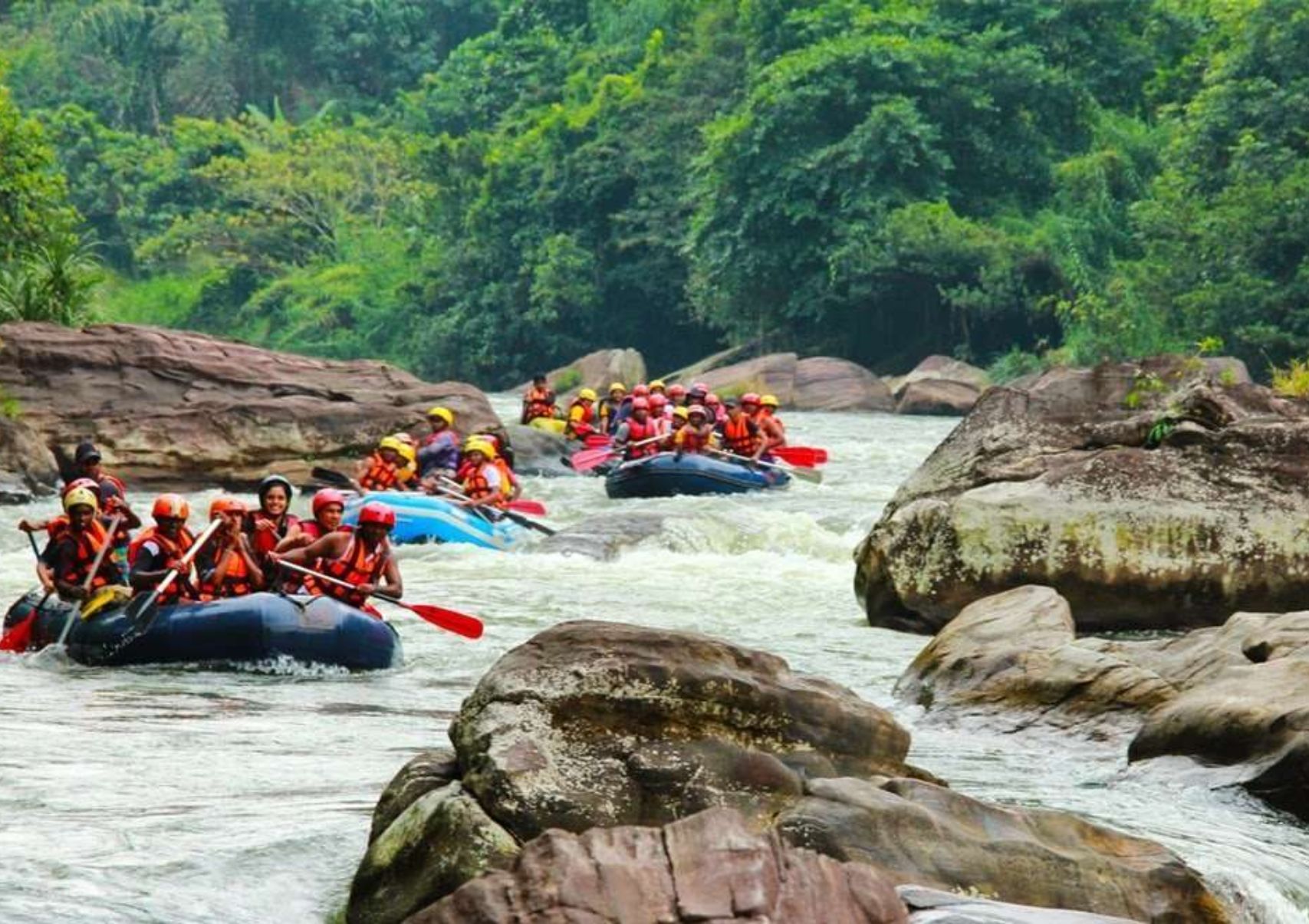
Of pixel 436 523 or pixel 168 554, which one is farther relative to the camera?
pixel 436 523

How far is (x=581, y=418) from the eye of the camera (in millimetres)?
27781

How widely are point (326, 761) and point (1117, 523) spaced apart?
5094 millimetres

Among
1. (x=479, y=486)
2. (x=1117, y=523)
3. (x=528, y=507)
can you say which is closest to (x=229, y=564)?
(x=1117, y=523)

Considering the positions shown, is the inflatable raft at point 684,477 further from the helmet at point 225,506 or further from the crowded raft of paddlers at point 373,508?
the helmet at point 225,506

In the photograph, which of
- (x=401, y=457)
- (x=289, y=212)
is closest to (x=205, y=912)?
(x=401, y=457)

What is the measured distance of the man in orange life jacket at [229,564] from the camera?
458 inches

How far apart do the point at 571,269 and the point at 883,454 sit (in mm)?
21459

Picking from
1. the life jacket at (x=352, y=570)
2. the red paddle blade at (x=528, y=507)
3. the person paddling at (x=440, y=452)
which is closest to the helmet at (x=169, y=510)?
the life jacket at (x=352, y=570)

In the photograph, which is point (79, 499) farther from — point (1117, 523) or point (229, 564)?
point (1117, 523)

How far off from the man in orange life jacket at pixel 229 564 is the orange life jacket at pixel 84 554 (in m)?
0.48

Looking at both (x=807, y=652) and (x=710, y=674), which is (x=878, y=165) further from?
(x=710, y=674)

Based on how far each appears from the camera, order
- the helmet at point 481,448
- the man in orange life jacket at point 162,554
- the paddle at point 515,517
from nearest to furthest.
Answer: the man in orange life jacket at point 162,554 → the paddle at point 515,517 → the helmet at point 481,448

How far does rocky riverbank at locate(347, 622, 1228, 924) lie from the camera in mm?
5500

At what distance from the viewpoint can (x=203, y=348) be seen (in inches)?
938
